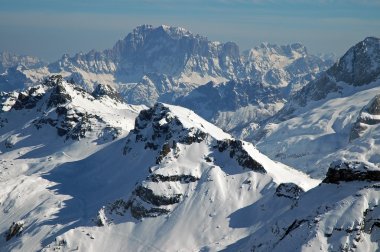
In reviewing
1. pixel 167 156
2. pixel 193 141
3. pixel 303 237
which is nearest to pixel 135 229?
pixel 167 156

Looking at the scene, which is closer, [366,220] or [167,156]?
[366,220]

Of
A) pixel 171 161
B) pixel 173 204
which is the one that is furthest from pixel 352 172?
pixel 171 161

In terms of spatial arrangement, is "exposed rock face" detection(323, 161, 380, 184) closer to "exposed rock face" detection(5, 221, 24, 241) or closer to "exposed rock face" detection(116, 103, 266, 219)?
"exposed rock face" detection(116, 103, 266, 219)

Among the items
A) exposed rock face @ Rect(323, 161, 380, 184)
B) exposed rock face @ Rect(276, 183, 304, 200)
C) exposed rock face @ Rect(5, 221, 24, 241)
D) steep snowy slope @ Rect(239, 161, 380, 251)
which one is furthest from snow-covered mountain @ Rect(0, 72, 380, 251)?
steep snowy slope @ Rect(239, 161, 380, 251)

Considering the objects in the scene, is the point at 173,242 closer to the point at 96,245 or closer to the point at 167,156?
the point at 96,245

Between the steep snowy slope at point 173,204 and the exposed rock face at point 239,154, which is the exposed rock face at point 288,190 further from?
the exposed rock face at point 239,154

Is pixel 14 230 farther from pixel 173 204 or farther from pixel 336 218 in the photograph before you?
pixel 336 218

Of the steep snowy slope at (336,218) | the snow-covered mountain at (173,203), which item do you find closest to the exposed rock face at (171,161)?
the snow-covered mountain at (173,203)
